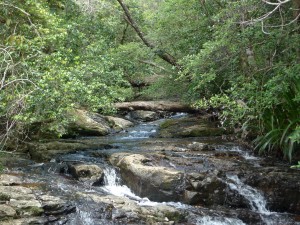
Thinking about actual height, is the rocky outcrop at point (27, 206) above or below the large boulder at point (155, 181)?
below

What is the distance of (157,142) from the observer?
42.0 ft

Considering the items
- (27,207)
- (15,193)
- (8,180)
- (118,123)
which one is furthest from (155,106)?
(27,207)

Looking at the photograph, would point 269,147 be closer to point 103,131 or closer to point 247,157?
point 247,157

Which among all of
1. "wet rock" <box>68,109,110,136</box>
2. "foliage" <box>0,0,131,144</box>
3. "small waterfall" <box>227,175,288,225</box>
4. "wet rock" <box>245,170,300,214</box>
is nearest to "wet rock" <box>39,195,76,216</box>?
"foliage" <box>0,0,131,144</box>

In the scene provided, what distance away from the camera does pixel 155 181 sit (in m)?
8.21

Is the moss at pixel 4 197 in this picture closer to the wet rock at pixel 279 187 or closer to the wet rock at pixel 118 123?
the wet rock at pixel 279 187

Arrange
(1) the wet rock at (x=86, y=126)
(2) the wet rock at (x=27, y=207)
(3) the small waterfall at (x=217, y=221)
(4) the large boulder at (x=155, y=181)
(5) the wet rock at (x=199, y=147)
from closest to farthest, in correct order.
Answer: (2) the wet rock at (x=27, y=207) < (3) the small waterfall at (x=217, y=221) < (4) the large boulder at (x=155, y=181) < (5) the wet rock at (x=199, y=147) < (1) the wet rock at (x=86, y=126)

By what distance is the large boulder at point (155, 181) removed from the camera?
813 centimetres

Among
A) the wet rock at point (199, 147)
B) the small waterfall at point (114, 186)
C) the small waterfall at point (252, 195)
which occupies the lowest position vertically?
the small waterfall at point (114, 186)

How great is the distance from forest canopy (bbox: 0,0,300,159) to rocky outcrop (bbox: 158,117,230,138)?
1.30 metres

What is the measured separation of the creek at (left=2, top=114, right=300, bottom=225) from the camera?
7035mm

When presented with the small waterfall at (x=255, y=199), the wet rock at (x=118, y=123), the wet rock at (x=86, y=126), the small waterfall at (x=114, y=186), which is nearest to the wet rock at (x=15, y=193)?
the small waterfall at (x=114, y=186)

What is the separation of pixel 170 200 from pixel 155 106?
1208 centimetres

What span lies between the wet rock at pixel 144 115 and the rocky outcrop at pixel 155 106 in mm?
423
